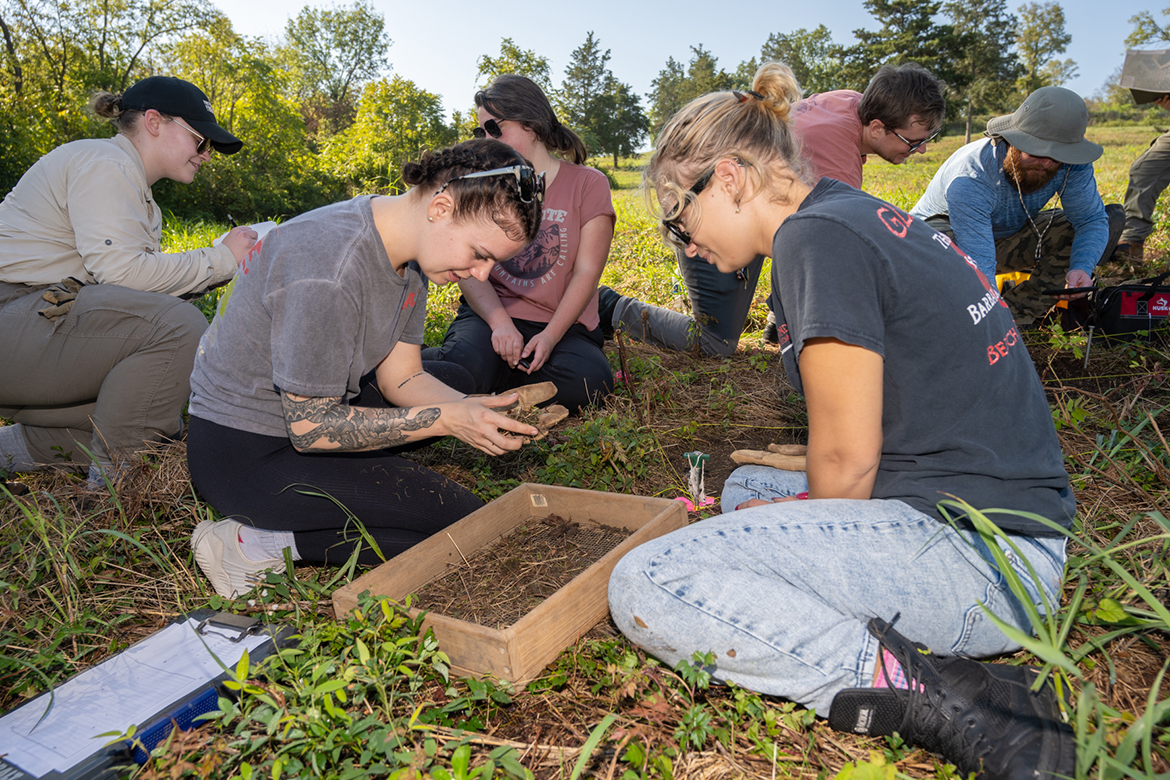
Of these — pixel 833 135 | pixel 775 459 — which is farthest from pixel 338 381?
pixel 833 135

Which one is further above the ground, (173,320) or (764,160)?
(764,160)

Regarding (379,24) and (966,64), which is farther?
(379,24)

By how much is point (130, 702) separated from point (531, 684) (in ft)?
2.83

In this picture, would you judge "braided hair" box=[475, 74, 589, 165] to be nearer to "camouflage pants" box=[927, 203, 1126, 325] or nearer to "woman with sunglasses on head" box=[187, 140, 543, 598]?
"woman with sunglasses on head" box=[187, 140, 543, 598]

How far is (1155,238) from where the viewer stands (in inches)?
235

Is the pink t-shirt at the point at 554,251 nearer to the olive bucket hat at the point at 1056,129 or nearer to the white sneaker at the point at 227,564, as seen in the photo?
the white sneaker at the point at 227,564

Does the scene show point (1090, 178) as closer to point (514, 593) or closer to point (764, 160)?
point (764, 160)

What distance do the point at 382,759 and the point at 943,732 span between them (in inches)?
42.4

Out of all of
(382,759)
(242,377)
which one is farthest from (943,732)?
(242,377)

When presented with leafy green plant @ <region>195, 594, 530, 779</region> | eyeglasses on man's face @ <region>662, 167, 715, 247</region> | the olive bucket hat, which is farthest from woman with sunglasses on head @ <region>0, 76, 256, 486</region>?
the olive bucket hat

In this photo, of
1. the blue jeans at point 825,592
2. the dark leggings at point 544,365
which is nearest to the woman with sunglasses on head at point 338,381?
the blue jeans at point 825,592

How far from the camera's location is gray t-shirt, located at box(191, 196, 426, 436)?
73.1 inches

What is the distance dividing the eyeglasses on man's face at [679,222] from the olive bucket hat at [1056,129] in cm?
290

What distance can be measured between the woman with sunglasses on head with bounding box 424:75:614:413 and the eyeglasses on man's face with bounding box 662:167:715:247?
65.7 inches
